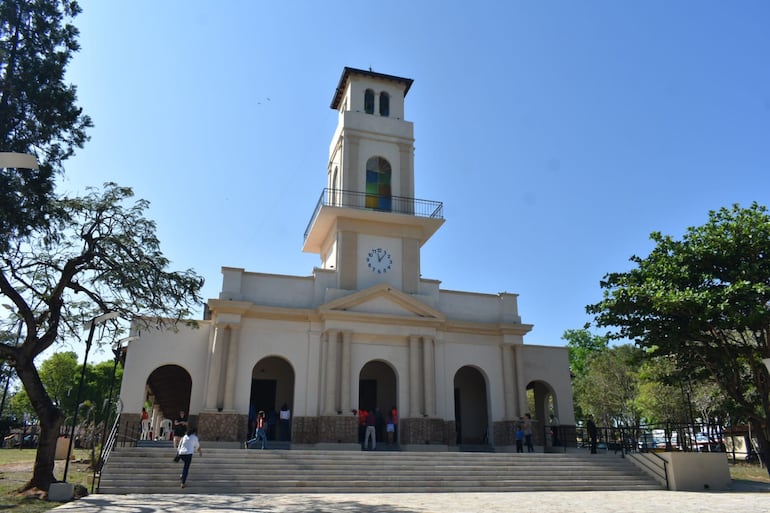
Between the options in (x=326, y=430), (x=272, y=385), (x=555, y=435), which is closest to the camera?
(x=326, y=430)

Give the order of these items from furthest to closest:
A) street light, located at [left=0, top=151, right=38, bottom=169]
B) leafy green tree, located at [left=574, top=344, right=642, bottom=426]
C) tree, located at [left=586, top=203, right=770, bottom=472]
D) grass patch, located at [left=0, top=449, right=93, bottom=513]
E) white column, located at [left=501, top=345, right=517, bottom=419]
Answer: leafy green tree, located at [left=574, top=344, right=642, bottom=426] → white column, located at [left=501, top=345, right=517, bottom=419] → tree, located at [left=586, top=203, right=770, bottom=472] → grass patch, located at [left=0, top=449, right=93, bottom=513] → street light, located at [left=0, top=151, right=38, bottom=169]

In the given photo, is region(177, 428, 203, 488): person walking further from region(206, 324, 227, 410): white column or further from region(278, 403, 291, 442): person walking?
region(278, 403, 291, 442): person walking

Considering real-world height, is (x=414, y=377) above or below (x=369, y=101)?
below

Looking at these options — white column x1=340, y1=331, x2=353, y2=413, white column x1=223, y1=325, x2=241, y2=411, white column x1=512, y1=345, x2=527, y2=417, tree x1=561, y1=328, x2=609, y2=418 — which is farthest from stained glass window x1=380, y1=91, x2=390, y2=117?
tree x1=561, y1=328, x2=609, y2=418

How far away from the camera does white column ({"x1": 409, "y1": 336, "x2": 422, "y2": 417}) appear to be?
2281 centimetres

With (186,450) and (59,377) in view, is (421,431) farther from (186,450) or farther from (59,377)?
(59,377)

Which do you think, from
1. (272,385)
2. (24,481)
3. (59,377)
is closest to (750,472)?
(272,385)

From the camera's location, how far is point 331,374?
2217 centimetres

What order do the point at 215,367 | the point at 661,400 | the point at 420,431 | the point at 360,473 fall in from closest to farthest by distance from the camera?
the point at 360,473
the point at 215,367
the point at 420,431
the point at 661,400

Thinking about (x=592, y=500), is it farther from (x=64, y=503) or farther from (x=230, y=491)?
(x=64, y=503)

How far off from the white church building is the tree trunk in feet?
19.8

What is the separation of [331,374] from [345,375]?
54 centimetres

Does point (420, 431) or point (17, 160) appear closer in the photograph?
point (17, 160)

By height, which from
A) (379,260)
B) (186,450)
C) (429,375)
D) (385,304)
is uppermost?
(379,260)
